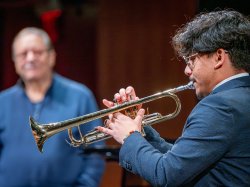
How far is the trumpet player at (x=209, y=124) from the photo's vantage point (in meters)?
1.82

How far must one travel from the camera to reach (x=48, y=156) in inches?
120

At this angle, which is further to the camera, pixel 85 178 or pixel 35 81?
pixel 35 81

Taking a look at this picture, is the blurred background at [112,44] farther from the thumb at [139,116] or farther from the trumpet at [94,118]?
the thumb at [139,116]

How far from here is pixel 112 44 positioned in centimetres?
465

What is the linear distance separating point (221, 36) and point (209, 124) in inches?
13.5

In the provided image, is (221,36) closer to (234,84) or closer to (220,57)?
(220,57)

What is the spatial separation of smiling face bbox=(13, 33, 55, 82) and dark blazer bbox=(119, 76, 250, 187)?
152 cm

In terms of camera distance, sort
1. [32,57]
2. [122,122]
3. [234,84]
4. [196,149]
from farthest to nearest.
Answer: [32,57] → [122,122] → [234,84] → [196,149]

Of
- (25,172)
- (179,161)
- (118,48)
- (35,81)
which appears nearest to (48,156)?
(25,172)

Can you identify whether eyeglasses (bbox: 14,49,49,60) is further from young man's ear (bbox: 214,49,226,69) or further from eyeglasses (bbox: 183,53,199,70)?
young man's ear (bbox: 214,49,226,69)

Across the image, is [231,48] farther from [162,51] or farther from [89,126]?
[162,51]

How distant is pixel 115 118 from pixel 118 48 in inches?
101

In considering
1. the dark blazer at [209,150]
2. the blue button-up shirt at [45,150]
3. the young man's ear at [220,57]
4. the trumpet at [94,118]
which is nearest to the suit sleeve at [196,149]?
the dark blazer at [209,150]

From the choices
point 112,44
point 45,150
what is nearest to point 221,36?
point 45,150
